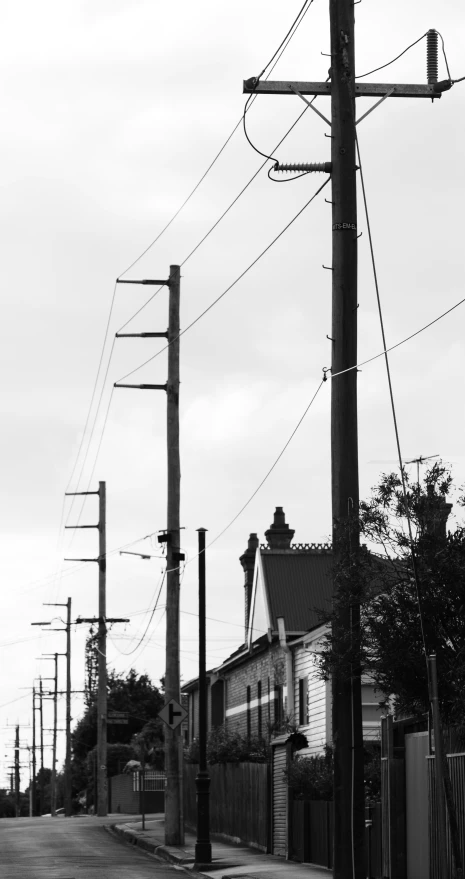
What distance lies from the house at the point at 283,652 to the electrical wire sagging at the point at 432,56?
1635 cm

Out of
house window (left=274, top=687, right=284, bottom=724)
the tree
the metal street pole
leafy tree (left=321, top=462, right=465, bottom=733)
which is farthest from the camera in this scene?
the tree

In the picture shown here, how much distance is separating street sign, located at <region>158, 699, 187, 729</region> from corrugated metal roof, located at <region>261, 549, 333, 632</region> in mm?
9510

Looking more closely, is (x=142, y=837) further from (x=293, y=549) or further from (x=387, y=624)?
(x=387, y=624)

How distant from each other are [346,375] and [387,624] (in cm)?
265

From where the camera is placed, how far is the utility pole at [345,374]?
1331 centimetres

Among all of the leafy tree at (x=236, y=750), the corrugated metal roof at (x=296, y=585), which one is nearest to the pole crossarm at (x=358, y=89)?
the leafy tree at (x=236, y=750)

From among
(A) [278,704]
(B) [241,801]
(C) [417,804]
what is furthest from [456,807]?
(A) [278,704]

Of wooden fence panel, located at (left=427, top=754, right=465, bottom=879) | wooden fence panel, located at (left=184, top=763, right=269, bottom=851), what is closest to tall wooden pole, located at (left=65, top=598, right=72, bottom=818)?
wooden fence panel, located at (left=184, top=763, right=269, bottom=851)

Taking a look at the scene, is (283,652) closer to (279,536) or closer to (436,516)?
(279,536)

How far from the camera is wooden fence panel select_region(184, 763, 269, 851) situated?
1025 inches

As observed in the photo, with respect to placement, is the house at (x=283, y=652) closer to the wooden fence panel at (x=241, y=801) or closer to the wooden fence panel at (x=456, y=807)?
the wooden fence panel at (x=241, y=801)

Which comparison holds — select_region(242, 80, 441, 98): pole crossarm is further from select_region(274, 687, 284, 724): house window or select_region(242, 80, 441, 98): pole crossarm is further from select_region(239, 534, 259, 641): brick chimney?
select_region(239, 534, 259, 641): brick chimney

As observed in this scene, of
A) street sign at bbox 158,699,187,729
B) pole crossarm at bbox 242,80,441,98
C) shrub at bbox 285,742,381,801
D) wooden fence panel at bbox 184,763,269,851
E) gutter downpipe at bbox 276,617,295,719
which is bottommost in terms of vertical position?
wooden fence panel at bbox 184,763,269,851

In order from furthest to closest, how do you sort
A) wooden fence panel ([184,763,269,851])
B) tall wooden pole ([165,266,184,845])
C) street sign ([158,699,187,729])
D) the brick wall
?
the brick wall < tall wooden pole ([165,266,184,845]) < street sign ([158,699,187,729]) < wooden fence panel ([184,763,269,851])
